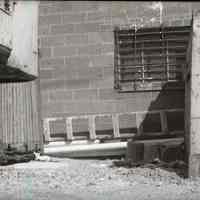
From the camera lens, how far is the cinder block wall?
9031 millimetres

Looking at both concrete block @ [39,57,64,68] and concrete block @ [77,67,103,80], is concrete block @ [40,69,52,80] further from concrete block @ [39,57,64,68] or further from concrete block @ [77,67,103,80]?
concrete block @ [77,67,103,80]

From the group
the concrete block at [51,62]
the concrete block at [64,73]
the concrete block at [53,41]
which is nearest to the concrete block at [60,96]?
the concrete block at [64,73]

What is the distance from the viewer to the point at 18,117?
27.9 ft

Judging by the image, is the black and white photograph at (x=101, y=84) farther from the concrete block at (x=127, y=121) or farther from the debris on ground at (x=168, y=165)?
the debris on ground at (x=168, y=165)

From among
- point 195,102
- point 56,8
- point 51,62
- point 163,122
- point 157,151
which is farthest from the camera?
point 56,8

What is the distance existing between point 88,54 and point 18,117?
6.35 feet

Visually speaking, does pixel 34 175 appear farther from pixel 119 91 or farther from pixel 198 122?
pixel 119 91

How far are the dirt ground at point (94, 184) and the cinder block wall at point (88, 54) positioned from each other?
262cm

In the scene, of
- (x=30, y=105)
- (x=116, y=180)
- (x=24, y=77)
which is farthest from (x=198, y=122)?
(x=30, y=105)

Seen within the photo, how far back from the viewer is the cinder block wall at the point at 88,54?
356 inches

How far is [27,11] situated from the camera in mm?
3523

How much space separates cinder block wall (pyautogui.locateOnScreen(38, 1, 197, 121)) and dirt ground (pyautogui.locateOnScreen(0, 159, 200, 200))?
262 cm

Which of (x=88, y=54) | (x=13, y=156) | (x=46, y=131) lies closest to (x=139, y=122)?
(x=88, y=54)

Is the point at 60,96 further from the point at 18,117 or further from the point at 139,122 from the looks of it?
the point at 139,122
